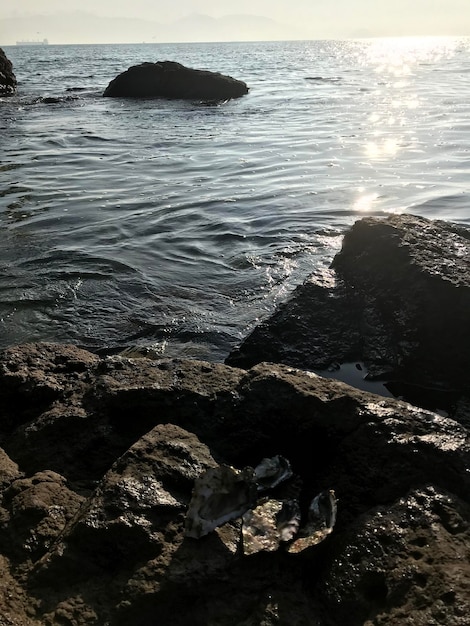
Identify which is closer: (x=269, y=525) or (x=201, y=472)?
(x=269, y=525)

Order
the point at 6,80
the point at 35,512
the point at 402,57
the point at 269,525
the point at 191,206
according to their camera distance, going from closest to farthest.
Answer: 1. the point at 269,525
2. the point at 35,512
3. the point at 191,206
4. the point at 6,80
5. the point at 402,57

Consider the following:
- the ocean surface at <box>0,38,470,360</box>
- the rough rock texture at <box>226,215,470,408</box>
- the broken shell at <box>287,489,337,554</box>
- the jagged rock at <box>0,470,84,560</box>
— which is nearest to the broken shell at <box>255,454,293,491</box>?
the broken shell at <box>287,489,337,554</box>

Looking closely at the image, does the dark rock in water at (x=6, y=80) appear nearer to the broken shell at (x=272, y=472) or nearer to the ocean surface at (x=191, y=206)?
the ocean surface at (x=191, y=206)

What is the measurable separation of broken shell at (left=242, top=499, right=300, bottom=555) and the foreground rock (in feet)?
0.16

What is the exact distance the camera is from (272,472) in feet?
9.45

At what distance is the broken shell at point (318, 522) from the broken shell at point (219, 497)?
283 mm

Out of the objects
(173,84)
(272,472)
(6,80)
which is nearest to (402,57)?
(173,84)

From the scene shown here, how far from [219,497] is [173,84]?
2894cm

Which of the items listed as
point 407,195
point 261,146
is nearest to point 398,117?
point 261,146

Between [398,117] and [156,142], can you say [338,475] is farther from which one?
[398,117]

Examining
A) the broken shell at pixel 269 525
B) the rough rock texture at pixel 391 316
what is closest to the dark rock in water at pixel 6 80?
the rough rock texture at pixel 391 316

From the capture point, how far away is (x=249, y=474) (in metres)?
2.72

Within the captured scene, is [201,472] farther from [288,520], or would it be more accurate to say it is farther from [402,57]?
[402,57]

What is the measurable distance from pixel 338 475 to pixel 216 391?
38.5 inches
